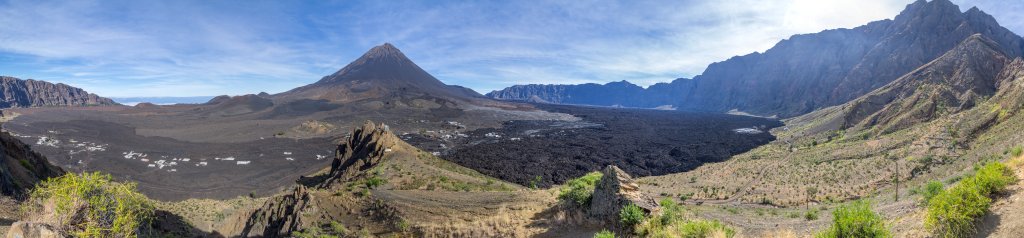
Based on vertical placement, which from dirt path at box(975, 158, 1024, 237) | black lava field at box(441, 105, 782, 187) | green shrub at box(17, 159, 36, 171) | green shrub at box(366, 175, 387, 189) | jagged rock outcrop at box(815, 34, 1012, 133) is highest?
jagged rock outcrop at box(815, 34, 1012, 133)

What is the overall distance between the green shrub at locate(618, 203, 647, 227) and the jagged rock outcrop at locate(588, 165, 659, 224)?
357 millimetres

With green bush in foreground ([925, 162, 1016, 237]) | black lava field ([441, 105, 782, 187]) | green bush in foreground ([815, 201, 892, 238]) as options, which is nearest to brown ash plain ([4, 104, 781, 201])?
black lava field ([441, 105, 782, 187])

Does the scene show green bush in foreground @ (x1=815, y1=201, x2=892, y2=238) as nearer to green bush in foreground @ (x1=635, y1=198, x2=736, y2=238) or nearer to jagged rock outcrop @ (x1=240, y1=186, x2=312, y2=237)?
green bush in foreground @ (x1=635, y1=198, x2=736, y2=238)

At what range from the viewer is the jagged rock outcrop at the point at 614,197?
15430 millimetres

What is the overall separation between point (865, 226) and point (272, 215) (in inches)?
1058

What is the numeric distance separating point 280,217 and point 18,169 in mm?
18535

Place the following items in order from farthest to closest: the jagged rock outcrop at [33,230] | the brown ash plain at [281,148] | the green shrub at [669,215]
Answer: the brown ash plain at [281,148], the green shrub at [669,215], the jagged rock outcrop at [33,230]

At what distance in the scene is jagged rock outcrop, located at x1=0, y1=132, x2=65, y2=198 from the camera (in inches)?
887

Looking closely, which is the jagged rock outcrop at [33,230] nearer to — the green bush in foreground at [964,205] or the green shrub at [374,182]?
the green bush in foreground at [964,205]

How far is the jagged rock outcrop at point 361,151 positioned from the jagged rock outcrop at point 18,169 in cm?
1705

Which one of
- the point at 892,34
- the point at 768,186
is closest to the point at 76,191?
the point at 768,186

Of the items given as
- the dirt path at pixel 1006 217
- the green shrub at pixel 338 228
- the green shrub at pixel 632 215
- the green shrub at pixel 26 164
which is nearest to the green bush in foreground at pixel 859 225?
the dirt path at pixel 1006 217

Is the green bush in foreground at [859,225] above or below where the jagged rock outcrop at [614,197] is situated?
above

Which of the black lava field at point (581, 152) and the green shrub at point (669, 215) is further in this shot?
the black lava field at point (581, 152)
